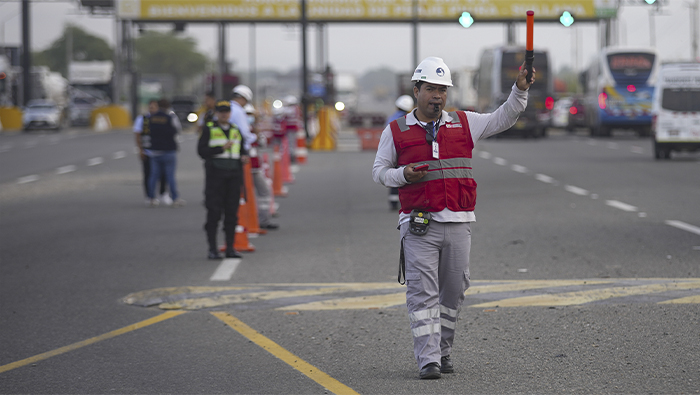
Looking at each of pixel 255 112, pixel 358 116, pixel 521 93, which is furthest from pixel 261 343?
pixel 358 116

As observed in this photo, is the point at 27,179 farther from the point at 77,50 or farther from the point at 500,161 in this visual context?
the point at 77,50

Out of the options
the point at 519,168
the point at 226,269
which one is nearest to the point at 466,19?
the point at 226,269

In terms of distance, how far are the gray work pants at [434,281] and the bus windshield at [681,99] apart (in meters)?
22.0

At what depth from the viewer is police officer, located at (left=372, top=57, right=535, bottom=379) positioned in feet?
19.2

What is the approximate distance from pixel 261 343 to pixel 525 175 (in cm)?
1679

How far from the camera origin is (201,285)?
370 inches

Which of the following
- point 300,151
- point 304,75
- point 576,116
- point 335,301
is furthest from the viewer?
point 576,116

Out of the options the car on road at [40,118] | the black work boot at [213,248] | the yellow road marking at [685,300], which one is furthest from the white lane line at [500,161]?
the car on road at [40,118]

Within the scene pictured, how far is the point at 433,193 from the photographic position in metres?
5.86

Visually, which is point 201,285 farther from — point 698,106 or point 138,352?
point 698,106

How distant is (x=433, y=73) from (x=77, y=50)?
13301cm

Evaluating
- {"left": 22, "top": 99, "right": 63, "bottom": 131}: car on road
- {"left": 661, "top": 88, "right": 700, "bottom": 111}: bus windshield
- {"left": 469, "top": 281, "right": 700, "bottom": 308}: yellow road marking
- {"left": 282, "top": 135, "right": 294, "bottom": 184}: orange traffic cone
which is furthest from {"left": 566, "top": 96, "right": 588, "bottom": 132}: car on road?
{"left": 469, "top": 281, "right": 700, "bottom": 308}: yellow road marking

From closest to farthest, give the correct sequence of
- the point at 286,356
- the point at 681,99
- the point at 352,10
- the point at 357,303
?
the point at 286,356
the point at 357,303
the point at 681,99
the point at 352,10

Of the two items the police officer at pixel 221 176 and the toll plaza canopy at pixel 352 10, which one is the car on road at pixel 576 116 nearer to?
the toll plaza canopy at pixel 352 10
